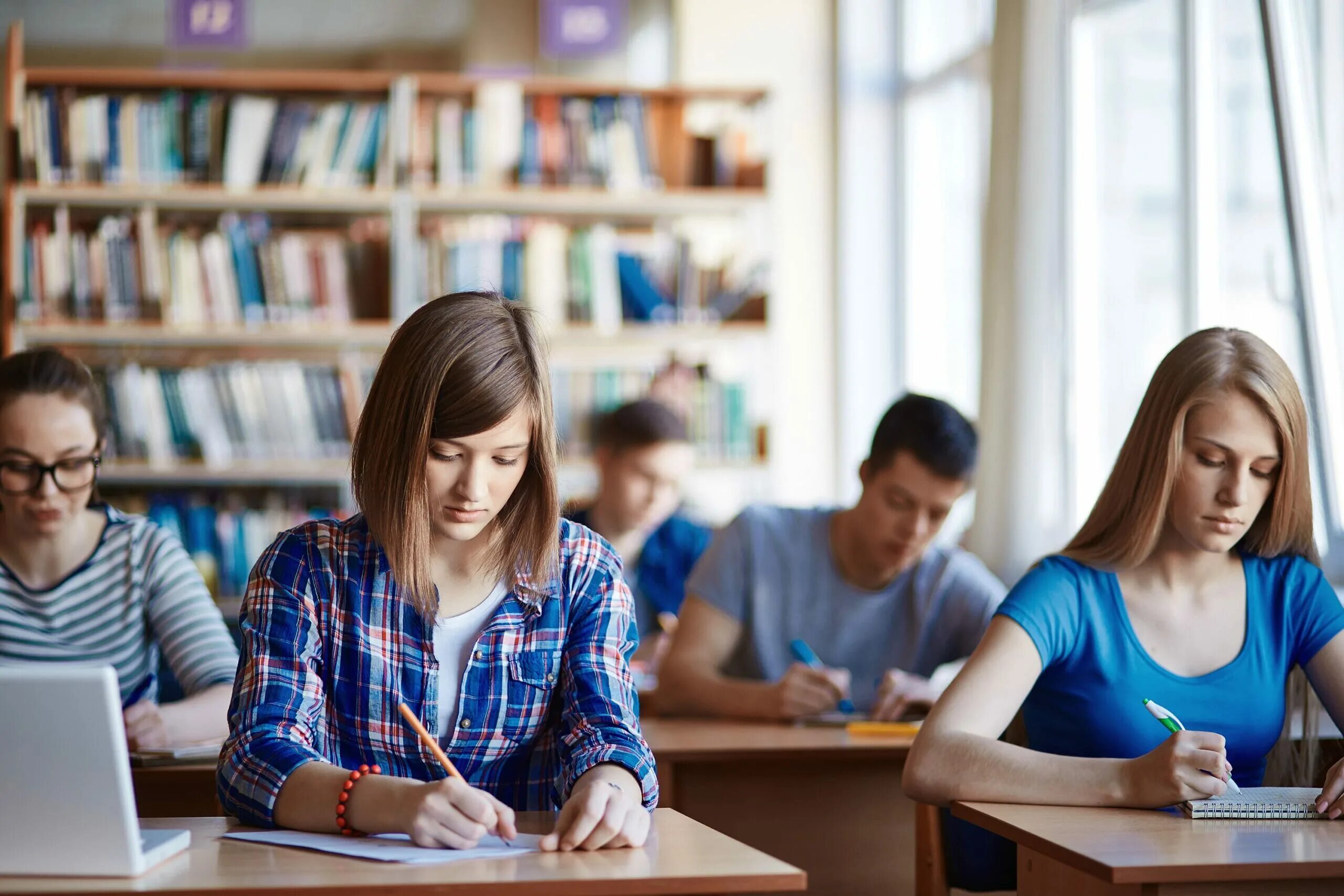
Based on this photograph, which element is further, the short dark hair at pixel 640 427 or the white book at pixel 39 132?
the white book at pixel 39 132

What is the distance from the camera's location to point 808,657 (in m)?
2.71

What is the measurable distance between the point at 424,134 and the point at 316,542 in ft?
→ 9.88

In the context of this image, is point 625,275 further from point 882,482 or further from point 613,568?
point 613,568

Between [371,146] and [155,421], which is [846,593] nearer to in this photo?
[371,146]

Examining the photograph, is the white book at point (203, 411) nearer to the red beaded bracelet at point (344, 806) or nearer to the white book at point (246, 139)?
the white book at point (246, 139)

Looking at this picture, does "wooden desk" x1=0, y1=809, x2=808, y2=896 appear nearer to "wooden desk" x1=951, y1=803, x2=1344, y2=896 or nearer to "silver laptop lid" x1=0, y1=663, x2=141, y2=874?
"silver laptop lid" x1=0, y1=663, x2=141, y2=874

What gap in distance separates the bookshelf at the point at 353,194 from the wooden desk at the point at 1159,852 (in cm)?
296

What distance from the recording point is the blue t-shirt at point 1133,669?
1968 millimetres

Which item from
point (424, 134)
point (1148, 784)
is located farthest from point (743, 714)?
point (424, 134)

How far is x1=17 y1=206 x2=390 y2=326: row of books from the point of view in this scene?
4336mm

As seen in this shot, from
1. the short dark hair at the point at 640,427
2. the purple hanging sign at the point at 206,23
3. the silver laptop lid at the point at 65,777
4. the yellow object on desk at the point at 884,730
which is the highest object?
the purple hanging sign at the point at 206,23

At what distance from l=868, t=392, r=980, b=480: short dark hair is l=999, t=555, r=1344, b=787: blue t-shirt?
1.97 ft

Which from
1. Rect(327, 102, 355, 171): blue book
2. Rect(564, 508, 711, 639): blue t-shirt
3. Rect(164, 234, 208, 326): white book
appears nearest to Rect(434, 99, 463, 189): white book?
Rect(327, 102, 355, 171): blue book

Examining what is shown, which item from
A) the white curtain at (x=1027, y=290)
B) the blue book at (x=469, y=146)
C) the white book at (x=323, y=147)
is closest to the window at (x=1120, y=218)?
the white curtain at (x=1027, y=290)
